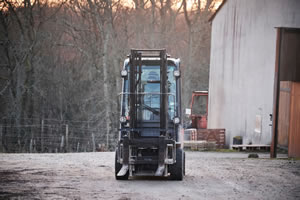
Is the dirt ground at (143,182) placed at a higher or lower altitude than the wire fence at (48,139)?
higher

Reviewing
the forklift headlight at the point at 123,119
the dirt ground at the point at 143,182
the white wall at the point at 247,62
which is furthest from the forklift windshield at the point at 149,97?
the white wall at the point at 247,62

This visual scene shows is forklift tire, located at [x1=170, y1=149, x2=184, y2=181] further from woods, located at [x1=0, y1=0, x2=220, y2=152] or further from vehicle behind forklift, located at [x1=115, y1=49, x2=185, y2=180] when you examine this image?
woods, located at [x1=0, y1=0, x2=220, y2=152]

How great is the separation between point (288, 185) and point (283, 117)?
11691 mm

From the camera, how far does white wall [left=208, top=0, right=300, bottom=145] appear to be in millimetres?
22672

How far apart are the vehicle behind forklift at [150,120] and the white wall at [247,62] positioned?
11146mm

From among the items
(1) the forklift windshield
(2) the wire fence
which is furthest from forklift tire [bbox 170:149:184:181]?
(2) the wire fence

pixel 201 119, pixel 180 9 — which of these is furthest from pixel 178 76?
pixel 180 9

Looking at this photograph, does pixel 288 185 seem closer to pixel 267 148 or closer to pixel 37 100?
pixel 267 148

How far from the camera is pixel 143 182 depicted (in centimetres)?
1179

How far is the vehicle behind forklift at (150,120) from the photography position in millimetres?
11406

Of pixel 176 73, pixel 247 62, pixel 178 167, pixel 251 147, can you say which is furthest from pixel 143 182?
pixel 247 62

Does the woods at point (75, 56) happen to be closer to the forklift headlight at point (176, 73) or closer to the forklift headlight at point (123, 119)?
the forklift headlight at point (123, 119)

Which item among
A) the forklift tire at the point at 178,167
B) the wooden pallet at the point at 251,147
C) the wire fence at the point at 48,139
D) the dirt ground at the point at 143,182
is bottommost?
the wire fence at the point at 48,139

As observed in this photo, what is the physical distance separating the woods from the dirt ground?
17561mm
